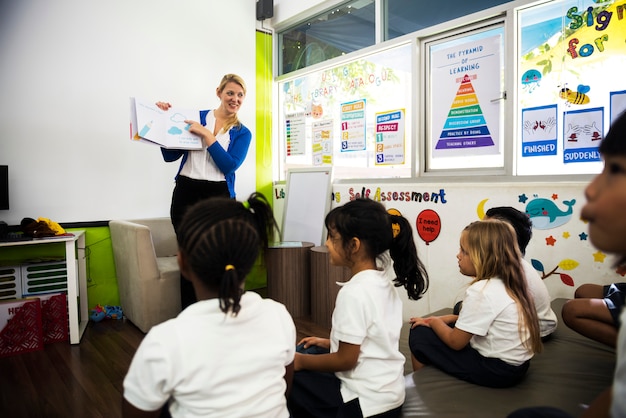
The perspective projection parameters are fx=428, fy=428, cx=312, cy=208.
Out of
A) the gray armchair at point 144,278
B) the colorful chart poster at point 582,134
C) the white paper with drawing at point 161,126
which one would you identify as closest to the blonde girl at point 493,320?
the colorful chart poster at point 582,134

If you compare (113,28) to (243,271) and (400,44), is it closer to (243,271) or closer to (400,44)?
(400,44)

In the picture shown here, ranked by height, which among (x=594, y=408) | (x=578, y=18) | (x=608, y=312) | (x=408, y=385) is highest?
(x=578, y=18)

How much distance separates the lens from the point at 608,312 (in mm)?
1682

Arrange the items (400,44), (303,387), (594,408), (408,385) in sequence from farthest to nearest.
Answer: (400,44)
(408,385)
(303,387)
(594,408)

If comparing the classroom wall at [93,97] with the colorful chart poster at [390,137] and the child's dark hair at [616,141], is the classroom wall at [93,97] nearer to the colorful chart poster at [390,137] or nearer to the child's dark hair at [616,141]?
the colorful chart poster at [390,137]

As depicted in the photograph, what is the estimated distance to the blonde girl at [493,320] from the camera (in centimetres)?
143

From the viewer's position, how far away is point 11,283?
270 centimetres

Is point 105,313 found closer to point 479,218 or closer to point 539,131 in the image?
point 479,218

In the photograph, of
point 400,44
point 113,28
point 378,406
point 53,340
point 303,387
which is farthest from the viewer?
point 113,28

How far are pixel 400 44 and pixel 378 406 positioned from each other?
271cm

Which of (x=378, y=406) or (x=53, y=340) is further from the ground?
(x=378, y=406)

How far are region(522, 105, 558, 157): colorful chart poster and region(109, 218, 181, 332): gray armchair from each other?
7.86 ft

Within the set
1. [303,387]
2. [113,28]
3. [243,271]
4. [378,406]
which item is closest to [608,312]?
[378,406]

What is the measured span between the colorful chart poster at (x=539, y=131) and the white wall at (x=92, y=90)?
268cm
